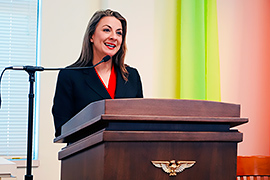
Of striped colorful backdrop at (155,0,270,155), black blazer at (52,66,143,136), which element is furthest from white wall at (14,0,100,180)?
black blazer at (52,66,143,136)

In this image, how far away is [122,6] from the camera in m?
3.67

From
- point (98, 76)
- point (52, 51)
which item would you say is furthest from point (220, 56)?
point (98, 76)

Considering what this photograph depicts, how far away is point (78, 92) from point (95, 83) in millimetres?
90

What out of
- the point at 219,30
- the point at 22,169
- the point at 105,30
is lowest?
the point at 22,169

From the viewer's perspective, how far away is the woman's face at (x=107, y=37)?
2.18m

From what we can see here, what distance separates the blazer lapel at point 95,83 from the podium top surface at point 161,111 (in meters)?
0.74

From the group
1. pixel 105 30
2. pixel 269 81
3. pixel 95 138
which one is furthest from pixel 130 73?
pixel 269 81

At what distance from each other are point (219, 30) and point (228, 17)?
0.16 m

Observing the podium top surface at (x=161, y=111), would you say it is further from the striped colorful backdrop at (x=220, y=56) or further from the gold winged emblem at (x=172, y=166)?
the striped colorful backdrop at (x=220, y=56)

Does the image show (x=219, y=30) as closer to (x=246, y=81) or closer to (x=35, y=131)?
(x=246, y=81)

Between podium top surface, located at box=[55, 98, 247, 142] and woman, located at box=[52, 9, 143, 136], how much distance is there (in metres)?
0.76

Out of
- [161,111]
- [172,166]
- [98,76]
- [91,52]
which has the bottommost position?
[172,166]

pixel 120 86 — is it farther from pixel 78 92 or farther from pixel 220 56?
pixel 220 56

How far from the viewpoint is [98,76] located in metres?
2.17
